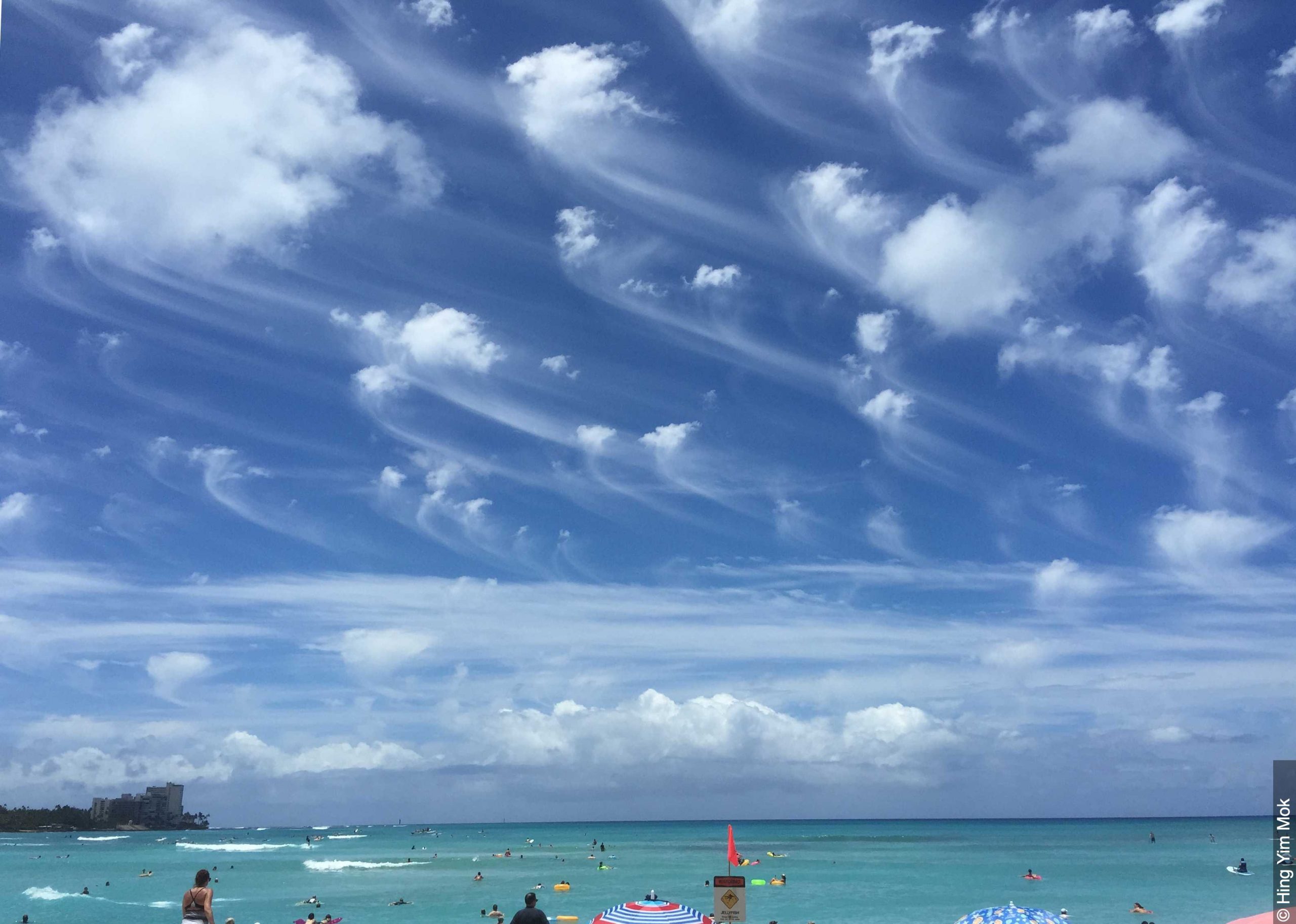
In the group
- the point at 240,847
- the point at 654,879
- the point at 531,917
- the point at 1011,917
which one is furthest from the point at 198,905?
the point at 240,847

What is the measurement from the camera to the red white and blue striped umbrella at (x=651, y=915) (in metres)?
22.4

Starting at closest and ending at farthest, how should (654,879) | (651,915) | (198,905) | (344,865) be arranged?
(198,905) → (651,915) → (654,879) → (344,865)

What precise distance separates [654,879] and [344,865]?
115 ft

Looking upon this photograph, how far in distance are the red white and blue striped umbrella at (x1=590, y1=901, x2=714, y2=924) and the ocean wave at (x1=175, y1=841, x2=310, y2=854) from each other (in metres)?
114

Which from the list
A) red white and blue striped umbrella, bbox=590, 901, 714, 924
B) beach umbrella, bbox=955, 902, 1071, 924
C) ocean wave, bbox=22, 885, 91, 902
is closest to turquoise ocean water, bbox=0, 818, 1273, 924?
Result: ocean wave, bbox=22, 885, 91, 902

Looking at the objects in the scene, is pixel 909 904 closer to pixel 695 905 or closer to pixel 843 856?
pixel 695 905

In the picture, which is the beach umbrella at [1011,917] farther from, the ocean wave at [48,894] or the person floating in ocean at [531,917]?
the ocean wave at [48,894]

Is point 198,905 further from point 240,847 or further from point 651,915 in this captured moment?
point 240,847

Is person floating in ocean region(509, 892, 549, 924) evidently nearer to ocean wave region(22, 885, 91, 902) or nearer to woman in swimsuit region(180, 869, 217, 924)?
woman in swimsuit region(180, 869, 217, 924)

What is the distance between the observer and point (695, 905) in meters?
52.6

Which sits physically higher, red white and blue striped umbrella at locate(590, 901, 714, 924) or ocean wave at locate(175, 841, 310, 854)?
red white and blue striped umbrella at locate(590, 901, 714, 924)

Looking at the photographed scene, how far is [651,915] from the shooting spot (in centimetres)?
2256

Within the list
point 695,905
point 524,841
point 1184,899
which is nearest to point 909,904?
point 695,905

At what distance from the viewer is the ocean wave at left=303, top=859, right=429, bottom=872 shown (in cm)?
8606
